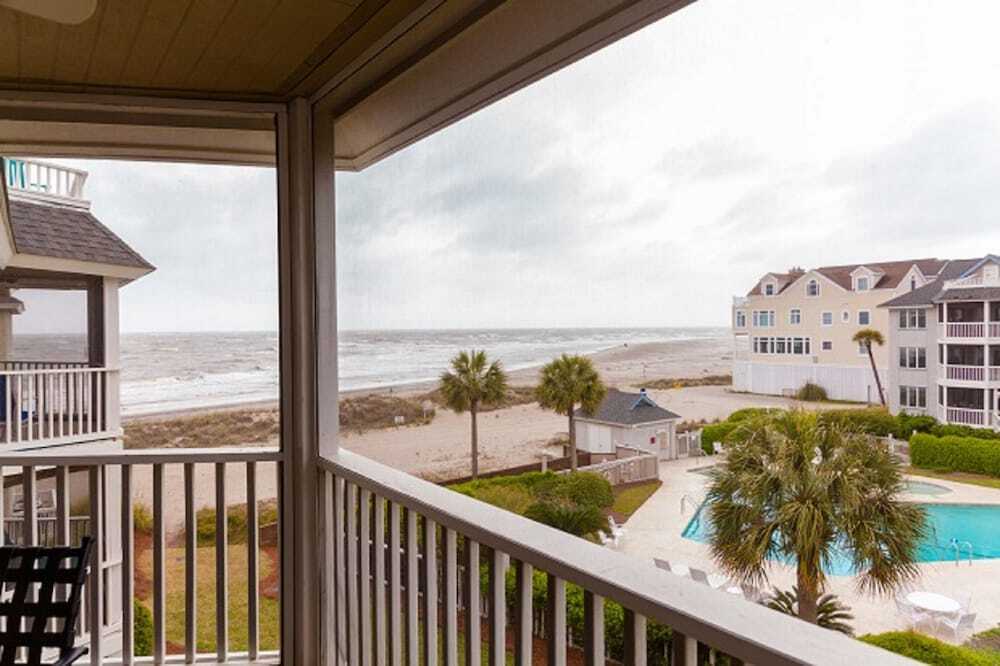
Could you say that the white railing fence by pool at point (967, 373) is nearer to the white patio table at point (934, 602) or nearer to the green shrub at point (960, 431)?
the green shrub at point (960, 431)

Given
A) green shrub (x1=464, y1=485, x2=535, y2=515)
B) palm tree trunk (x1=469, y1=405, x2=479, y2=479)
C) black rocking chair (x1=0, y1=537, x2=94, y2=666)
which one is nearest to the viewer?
green shrub (x1=464, y1=485, x2=535, y2=515)

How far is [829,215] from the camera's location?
1.03 meters

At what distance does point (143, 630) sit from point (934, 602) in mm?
3336

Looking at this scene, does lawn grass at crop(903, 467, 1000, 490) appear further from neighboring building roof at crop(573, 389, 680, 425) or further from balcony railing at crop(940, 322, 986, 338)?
neighboring building roof at crop(573, 389, 680, 425)

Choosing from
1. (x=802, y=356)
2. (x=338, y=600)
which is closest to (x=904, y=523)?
(x=802, y=356)

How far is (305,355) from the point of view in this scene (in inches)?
120

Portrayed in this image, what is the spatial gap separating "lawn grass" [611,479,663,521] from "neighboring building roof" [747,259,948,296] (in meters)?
0.46

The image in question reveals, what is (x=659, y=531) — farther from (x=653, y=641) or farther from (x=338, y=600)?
(x=338, y=600)

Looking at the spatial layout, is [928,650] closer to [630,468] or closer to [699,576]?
[699,576]

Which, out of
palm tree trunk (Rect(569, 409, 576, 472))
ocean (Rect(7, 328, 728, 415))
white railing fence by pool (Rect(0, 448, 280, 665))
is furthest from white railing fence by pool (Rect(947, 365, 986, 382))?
white railing fence by pool (Rect(0, 448, 280, 665))

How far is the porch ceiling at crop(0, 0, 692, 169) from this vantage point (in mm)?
1883

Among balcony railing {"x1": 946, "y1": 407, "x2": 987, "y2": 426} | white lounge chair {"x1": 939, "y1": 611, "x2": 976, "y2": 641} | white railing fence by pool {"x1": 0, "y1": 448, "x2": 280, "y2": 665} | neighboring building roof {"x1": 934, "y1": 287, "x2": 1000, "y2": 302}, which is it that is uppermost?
neighboring building roof {"x1": 934, "y1": 287, "x2": 1000, "y2": 302}

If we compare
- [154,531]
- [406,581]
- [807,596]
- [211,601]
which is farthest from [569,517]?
[211,601]

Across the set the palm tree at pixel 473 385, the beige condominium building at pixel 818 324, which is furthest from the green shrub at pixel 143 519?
the beige condominium building at pixel 818 324
